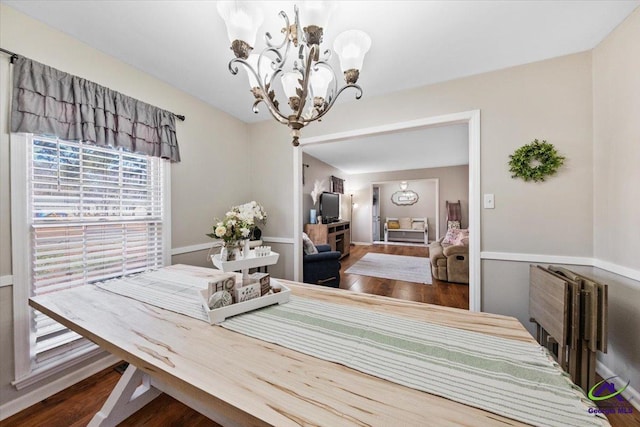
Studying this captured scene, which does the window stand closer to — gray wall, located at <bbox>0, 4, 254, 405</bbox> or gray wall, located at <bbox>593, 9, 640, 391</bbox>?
gray wall, located at <bbox>0, 4, 254, 405</bbox>

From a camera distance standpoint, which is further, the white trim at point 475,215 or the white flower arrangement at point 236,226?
the white trim at point 475,215

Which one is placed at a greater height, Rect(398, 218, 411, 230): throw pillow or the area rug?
Rect(398, 218, 411, 230): throw pillow

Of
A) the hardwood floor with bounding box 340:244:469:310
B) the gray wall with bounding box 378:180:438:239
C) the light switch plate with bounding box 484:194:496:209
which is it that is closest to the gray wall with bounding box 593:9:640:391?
the light switch plate with bounding box 484:194:496:209

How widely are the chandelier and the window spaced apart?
140 centimetres

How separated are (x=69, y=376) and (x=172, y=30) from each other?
2.47 meters

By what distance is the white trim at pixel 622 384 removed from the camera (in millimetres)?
1381

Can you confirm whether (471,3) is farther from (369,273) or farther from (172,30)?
(369,273)

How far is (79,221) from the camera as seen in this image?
1.63 m

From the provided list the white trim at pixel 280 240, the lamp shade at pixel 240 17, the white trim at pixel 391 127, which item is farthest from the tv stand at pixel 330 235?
the lamp shade at pixel 240 17

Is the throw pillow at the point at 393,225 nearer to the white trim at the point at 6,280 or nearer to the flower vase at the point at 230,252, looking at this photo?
the flower vase at the point at 230,252

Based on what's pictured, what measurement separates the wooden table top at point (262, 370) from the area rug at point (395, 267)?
320 centimetres

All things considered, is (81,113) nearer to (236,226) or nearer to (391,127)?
(236,226)

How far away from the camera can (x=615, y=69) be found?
1.50 m

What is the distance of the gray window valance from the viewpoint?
1385 millimetres
